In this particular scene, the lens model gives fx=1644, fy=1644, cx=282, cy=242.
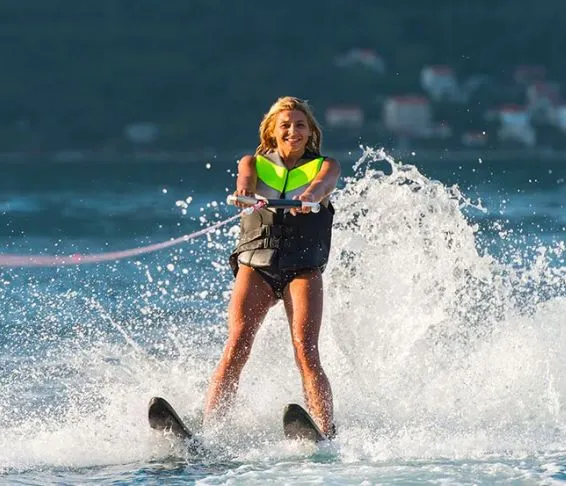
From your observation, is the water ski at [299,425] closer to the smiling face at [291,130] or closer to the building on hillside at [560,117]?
the smiling face at [291,130]

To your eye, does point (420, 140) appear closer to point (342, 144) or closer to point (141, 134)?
point (342, 144)

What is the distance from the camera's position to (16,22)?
90125 mm

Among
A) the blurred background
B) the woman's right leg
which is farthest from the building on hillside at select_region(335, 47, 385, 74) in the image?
the woman's right leg

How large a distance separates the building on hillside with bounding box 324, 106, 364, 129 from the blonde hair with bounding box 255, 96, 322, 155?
228 ft

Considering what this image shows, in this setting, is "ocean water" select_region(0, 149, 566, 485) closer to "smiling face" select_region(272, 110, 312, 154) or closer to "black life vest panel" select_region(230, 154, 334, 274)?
"black life vest panel" select_region(230, 154, 334, 274)

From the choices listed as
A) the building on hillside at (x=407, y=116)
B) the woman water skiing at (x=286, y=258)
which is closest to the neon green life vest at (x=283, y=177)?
the woman water skiing at (x=286, y=258)

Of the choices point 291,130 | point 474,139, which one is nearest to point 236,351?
point 291,130

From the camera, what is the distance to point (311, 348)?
7.15 m

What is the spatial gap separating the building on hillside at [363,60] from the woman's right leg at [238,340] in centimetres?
8355

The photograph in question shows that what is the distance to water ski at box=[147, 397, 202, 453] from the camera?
6.98 metres

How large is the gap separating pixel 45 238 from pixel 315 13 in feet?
264

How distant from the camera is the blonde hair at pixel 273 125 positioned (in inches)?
286

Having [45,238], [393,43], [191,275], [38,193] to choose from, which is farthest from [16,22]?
[191,275]

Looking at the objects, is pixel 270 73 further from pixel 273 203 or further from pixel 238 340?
pixel 273 203
